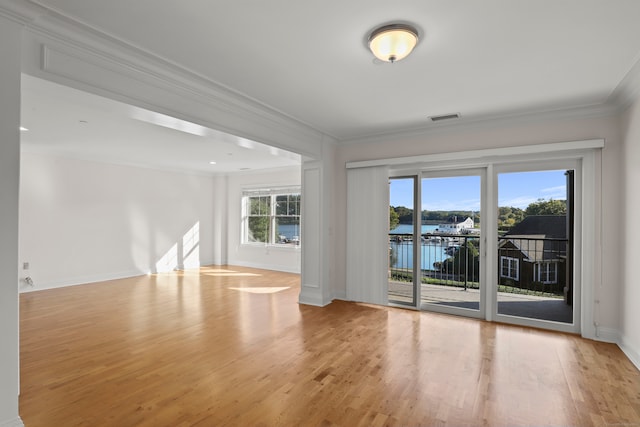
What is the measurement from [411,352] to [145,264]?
6.67 metres

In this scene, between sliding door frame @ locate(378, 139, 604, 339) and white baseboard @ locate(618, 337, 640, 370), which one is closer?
white baseboard @ locate(618, 337, 640, 370)

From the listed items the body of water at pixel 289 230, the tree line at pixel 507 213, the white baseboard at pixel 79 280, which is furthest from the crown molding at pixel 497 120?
the white baseboard at pixel 79 280

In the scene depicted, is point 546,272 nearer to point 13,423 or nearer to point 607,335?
point 607,335

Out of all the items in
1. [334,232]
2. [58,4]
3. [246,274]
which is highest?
[58,4]

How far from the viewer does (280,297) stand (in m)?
5.41

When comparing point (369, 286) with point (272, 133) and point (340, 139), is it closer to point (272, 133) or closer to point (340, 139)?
point (340, 139)

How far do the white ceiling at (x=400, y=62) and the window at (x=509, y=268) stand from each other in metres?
1.97

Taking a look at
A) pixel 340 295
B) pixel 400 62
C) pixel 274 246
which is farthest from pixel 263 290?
pixel 400 62

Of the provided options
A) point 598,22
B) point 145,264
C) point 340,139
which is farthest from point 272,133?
point 145,264

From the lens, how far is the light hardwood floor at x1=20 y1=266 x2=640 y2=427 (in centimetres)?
219

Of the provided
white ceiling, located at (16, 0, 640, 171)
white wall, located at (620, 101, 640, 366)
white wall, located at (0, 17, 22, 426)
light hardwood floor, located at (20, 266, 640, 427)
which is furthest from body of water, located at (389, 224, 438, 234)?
white wall, located at (0, 17, 22, 426)

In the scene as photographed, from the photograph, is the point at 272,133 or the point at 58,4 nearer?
the point at 58,4

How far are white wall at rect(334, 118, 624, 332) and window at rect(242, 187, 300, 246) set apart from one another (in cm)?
363

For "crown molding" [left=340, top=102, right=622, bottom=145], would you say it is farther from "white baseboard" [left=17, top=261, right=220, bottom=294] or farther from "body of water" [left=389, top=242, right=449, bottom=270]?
"white baseboard" [left=17, top=261, right=220, bottom=294]
